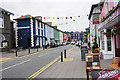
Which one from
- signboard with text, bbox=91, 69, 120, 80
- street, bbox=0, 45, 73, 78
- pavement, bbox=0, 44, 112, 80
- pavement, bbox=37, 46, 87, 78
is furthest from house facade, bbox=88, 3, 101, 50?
signboard with text, bbox=91, 69, 120, 80

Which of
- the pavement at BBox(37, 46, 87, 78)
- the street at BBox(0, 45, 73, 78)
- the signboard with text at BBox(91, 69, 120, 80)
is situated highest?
the signboard with text at BBox(91, 69, 120, 80)

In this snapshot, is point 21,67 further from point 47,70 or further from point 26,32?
point 26,32

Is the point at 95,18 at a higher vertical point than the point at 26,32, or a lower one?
higher

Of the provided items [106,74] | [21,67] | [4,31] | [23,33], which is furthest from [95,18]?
[23,33]

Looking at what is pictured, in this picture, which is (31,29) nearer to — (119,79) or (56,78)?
(56,78)

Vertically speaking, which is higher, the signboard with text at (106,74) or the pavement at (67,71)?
the signboard with text at (106,74)

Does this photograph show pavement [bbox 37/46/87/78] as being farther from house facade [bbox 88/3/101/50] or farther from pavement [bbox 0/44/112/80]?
house facade [bbox 88/3/101/50]

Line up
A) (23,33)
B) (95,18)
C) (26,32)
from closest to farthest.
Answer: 1. (95,18)
2. (26,32)
3. (23,33)

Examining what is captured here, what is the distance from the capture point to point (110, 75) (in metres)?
3.28

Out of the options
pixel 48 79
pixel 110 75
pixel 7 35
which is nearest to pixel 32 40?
pixel 7 35

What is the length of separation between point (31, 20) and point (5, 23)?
11.5m

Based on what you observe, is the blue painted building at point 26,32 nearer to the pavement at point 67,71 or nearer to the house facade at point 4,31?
the house facade at point 4,31

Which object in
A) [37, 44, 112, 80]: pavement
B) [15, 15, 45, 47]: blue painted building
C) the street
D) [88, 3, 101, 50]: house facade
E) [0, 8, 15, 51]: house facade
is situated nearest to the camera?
[37, 44, 112, 80]: pavement

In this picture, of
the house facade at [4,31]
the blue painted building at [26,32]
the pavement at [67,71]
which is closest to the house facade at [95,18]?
the pavement at [67,71]
